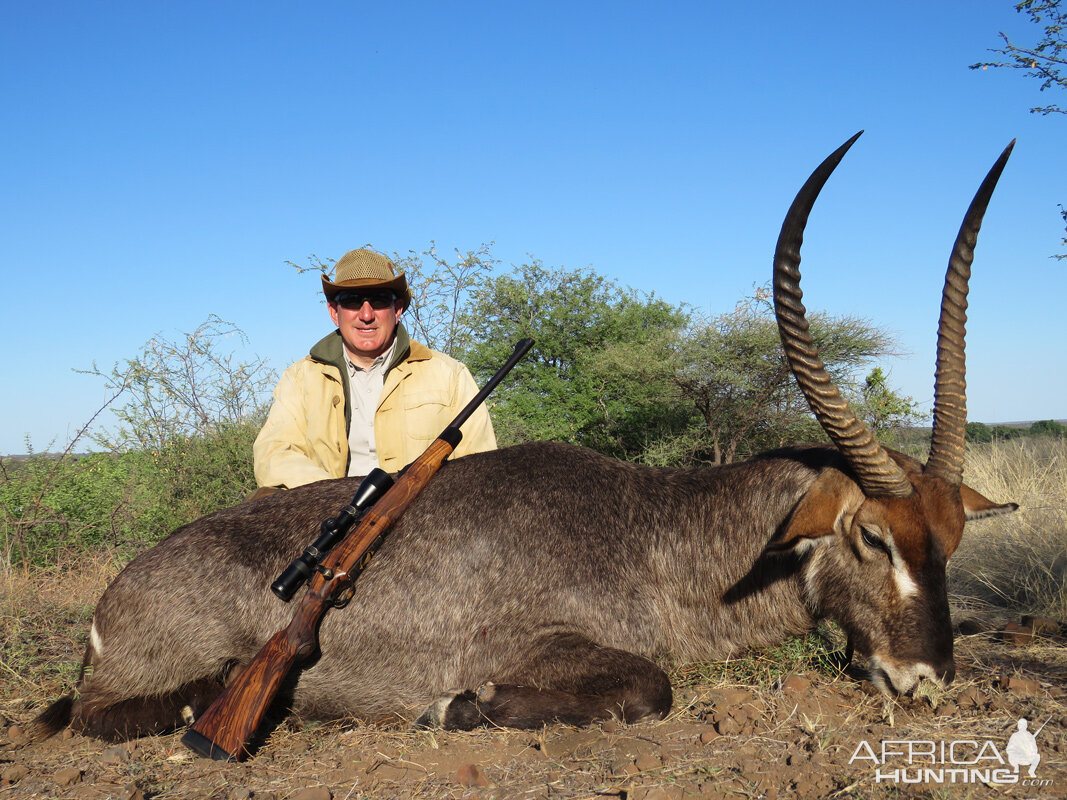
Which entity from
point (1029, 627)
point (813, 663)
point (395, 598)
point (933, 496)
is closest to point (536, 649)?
point (395, 598)

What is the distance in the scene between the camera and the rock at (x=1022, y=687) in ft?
11.7

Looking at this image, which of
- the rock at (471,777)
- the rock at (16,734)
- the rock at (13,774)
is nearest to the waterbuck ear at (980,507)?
the rock at (471,777)

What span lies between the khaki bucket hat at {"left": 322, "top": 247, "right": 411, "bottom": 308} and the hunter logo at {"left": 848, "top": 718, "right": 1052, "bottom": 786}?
157 inches

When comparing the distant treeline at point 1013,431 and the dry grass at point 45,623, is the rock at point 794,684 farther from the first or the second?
the distant treeline at point 1013,431

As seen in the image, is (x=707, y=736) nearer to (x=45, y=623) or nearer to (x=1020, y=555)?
(x=1020, y=555)

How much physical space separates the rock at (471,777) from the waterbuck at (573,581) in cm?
42

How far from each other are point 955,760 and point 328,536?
2717 millimetres

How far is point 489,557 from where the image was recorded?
12.6 feet

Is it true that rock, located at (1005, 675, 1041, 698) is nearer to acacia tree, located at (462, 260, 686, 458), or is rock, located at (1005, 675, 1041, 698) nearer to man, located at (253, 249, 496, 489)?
man, located at (253, 249, 496, 489)

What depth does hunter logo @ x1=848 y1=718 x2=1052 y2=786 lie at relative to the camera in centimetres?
274

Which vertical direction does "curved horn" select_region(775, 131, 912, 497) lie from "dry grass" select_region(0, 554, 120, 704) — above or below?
above

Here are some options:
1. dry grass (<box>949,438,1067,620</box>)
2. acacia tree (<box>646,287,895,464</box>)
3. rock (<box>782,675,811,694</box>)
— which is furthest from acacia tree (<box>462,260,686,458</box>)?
rock (<box>782,675,811,694</box>)

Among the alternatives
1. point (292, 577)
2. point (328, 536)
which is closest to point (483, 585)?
point (328, 536)

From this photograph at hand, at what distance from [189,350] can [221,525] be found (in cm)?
814
